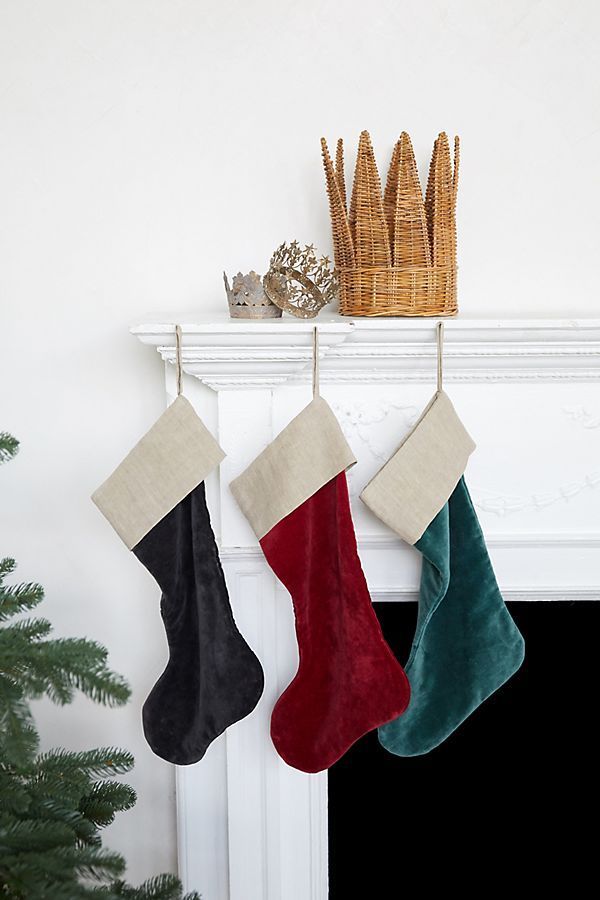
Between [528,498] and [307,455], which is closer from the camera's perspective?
[307,455]

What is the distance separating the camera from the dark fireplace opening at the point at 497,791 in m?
1.37

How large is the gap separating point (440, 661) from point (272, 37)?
96cm

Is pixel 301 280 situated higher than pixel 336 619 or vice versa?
pixel 301 280

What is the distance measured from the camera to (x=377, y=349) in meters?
1.16

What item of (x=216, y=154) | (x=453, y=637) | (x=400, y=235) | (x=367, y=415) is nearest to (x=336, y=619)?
(x=453, y=637)

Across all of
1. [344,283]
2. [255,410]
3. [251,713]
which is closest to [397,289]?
[344,283]

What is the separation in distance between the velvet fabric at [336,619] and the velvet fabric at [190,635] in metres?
0.09

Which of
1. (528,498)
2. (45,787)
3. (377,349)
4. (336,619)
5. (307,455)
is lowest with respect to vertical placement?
(45,787)

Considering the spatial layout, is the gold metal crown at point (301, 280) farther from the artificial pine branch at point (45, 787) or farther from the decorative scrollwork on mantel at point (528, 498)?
the artificial pine branch at point (45, 787)

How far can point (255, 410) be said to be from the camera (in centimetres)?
120

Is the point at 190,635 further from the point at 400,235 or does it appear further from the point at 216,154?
the point at 216,154

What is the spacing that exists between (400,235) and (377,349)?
15 centimetres

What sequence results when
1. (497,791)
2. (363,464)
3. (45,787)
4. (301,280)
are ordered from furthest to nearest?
(497,791), (363,464), (301,280), (45,787)

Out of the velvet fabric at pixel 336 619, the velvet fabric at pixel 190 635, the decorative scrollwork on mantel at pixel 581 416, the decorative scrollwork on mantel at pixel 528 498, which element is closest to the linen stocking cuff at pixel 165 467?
the velvet fabric at pixel 190 635
